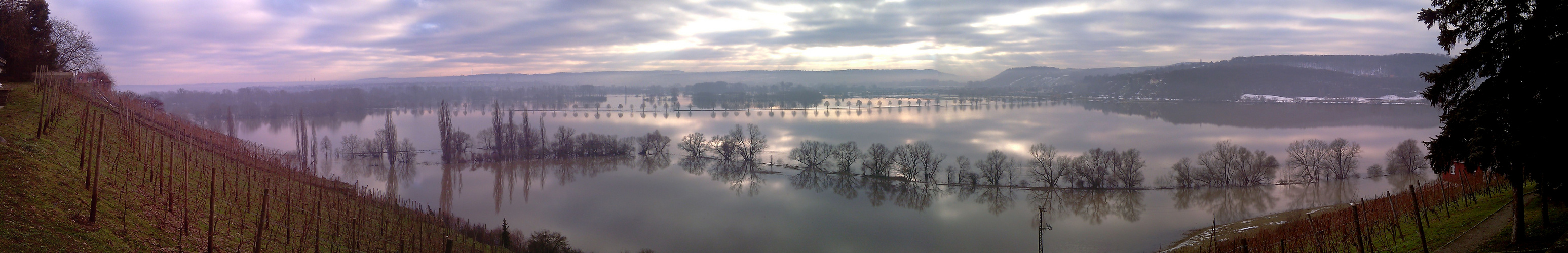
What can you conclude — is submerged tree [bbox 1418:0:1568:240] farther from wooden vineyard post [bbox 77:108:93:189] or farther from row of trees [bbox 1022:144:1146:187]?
row of trees [bbox 1022:144:1146:187]

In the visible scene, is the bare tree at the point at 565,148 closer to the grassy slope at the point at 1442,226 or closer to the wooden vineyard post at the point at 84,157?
the wooden vineyard post at the point at 84,157

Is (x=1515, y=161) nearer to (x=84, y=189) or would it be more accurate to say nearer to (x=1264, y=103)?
(x=84, y=189)

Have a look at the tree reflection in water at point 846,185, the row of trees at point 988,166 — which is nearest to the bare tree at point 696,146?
the row of trees at point 988,166

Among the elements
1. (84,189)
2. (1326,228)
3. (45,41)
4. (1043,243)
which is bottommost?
(1043,243)

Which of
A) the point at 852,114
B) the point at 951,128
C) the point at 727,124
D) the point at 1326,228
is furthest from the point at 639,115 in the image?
the point at 1326,228

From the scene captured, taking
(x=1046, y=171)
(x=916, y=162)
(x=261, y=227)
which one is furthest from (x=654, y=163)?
(x=261, y=227)

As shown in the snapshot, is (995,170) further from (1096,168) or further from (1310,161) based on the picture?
(1310,161)
